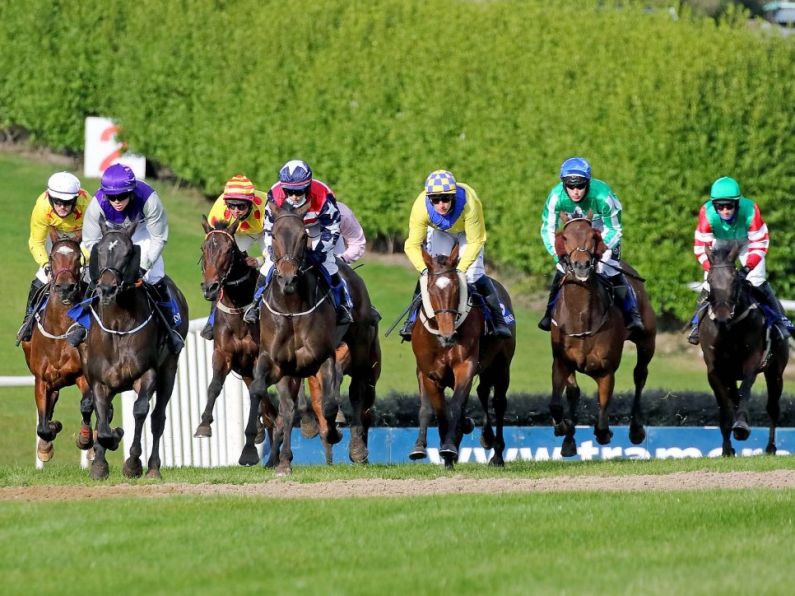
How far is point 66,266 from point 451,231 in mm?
2785

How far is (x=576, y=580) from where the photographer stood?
7.70 m

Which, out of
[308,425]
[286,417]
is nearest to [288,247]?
[286,417]

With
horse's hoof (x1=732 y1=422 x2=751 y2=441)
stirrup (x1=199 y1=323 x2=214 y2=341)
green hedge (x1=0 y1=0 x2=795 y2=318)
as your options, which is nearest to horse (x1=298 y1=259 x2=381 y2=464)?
stirrup (x1=199 y1=323 x2=214 y2=341)

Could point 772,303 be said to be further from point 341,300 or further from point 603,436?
point 341,300

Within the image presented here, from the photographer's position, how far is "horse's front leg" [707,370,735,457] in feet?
49.9

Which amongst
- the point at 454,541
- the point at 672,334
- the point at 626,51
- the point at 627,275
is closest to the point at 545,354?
the point at 672,334

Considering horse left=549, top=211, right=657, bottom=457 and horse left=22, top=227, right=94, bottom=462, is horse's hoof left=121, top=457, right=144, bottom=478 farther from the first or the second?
horse left=549, top=211, right=657, bottom=457

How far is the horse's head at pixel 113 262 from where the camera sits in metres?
12.1

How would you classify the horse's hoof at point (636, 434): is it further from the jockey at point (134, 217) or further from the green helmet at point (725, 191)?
the jockey at point (134, 217)

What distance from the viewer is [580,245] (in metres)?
13.3

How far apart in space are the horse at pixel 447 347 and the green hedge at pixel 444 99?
14.4m

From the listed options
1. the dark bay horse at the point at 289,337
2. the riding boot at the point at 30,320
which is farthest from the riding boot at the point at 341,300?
the riding boot at the point at 30,320

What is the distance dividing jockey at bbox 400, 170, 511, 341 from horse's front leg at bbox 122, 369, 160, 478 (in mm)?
1859

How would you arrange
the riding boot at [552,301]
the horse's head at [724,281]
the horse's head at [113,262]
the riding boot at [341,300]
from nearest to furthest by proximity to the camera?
the horse's head at [113,262], the riding boot at [341,300], the riding boot at [552,301], the horse's head at [724,281]
